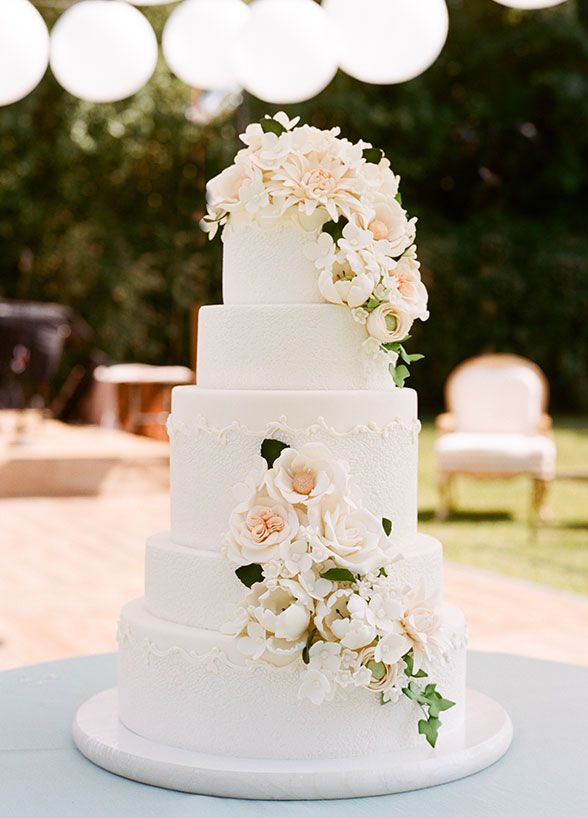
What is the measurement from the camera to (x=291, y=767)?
2111 millimetres

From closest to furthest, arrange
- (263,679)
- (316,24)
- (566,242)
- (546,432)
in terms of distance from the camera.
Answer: (263,679)
(316,24)
(546,432)
(566,242)

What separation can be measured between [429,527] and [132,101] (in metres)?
9.17

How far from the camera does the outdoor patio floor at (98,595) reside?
4596 millimetres

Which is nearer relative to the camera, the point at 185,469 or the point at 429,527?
the point at 185,469

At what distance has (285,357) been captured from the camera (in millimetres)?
2295

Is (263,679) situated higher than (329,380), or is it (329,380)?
(329,380)

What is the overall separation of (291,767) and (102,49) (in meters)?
3.10

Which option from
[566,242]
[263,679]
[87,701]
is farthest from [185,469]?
[566,242]

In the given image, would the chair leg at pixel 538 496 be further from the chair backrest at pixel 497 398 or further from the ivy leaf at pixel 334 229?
the ivy leaf at pixel 334 229

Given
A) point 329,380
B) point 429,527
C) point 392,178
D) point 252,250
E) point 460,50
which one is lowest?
point 429,527

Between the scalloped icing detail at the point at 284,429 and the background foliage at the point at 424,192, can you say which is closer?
the scalloped icing detail at the point at 284,429

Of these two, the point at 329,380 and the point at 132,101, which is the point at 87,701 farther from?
the point at 132,101

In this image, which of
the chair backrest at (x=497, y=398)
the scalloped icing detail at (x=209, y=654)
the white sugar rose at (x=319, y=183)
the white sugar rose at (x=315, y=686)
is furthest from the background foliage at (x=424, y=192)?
the white sugar rose at (x=315, y=686)

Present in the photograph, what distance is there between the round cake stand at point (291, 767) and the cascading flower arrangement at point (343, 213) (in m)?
0.77
